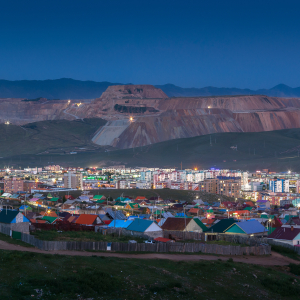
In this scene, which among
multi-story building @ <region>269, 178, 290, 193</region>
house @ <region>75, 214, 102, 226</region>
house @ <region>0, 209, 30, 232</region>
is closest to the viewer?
house @ <region>0, 209, 30, 232</region>

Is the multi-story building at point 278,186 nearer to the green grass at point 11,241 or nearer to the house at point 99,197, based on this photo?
the house at point 99,197

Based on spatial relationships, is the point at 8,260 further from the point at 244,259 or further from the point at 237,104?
the point at 237,104

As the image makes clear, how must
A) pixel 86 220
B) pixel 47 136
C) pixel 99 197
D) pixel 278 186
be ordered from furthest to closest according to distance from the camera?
pixel 47 136, pixel 278 186, pixel 99 197, pixel 86 220

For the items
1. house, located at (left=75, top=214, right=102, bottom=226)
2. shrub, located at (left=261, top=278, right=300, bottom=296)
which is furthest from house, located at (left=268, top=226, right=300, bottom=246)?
house, located at (left=75, top=214, right=102, bottom=226)

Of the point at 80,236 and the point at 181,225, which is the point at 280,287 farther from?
the point at 181,225

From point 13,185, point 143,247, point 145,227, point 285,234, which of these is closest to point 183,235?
point 145,227

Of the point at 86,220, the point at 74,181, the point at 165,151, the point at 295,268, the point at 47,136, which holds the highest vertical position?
the point at 47,136

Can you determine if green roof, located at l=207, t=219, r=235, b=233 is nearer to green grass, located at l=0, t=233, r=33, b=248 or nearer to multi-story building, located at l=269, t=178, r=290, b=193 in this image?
green grass, located at l=0, t=233, r=33, b=248
